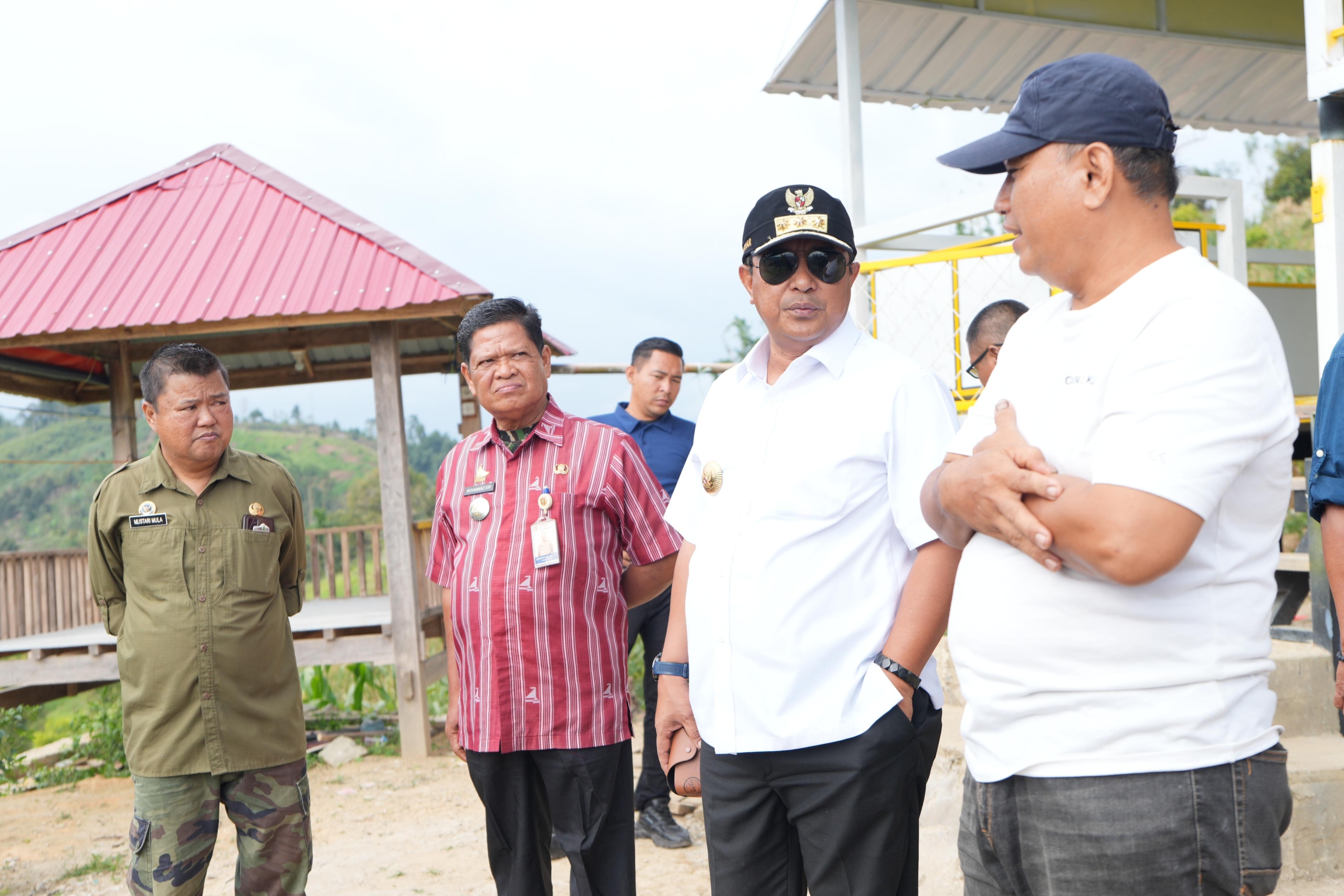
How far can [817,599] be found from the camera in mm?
2186

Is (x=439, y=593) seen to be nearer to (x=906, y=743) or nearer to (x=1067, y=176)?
(x=906, y=743)

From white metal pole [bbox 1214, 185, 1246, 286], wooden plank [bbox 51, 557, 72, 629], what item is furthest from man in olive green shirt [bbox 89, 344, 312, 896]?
wooden plank [bbox 51, 557, 72, 629]

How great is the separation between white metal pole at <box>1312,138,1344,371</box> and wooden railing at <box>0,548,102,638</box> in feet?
27.7

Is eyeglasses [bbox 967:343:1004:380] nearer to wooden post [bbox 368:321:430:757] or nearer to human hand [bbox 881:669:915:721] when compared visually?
human hand [bbox 881:669:915:721]

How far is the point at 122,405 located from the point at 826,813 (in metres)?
8.60

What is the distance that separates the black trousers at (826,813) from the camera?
2.12m

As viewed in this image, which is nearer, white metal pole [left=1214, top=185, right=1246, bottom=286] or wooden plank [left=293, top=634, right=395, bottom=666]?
white metal pole [left=1214, top=185, right=1246, bottom=286]

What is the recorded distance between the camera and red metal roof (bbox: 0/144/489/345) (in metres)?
7.27

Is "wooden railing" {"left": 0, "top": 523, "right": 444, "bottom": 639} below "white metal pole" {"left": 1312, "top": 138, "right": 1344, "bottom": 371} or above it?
below

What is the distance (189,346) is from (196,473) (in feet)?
1.41

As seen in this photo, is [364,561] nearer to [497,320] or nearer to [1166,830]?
[497,320]

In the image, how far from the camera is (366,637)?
25.8 ft

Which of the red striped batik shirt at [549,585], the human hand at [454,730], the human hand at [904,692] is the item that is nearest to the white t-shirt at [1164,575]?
the human hand at [904,692]

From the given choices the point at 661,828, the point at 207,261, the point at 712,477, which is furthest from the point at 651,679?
the point at 207,261
